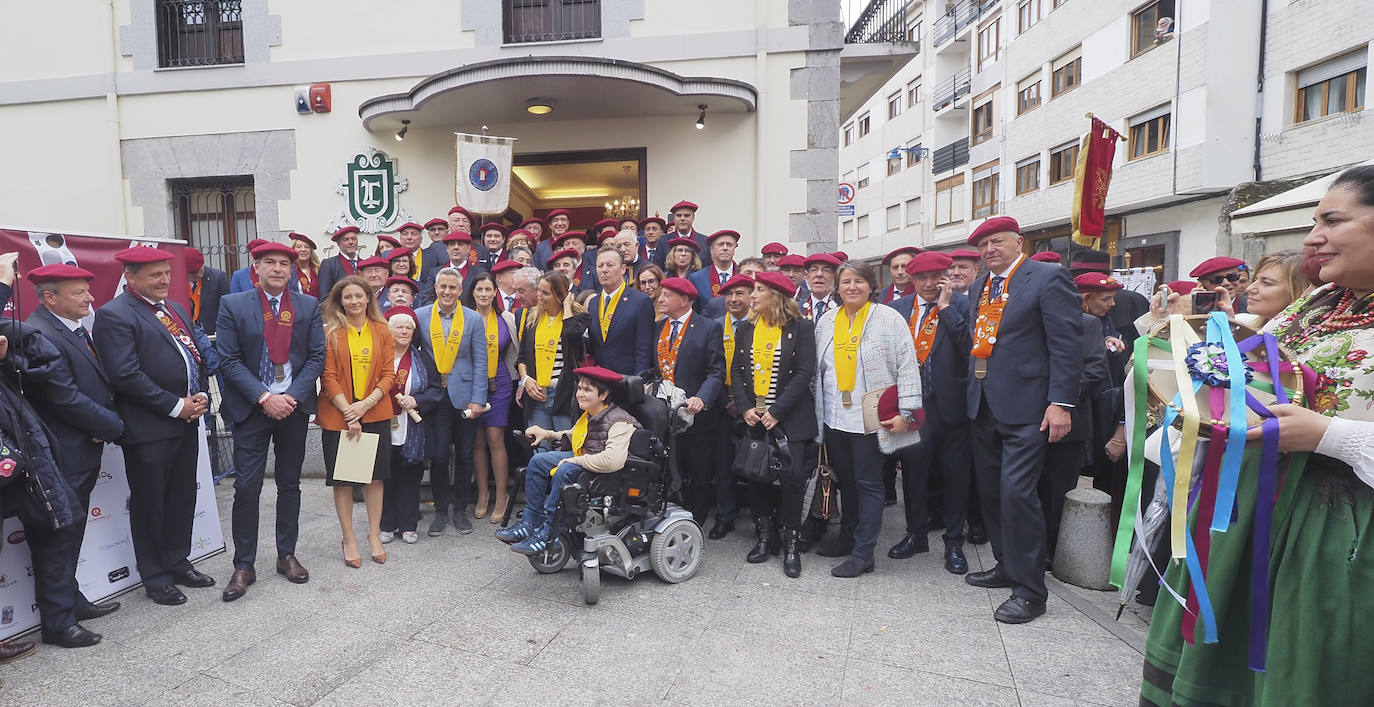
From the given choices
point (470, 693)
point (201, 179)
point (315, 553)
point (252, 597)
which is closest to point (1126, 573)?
point (470, 693)

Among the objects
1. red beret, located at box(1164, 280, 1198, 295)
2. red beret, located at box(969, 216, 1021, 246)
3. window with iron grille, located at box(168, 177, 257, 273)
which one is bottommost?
red beret, located at box(1164, 280, 1198, 295)

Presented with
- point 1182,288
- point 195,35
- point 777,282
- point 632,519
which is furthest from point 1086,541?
point 195,35

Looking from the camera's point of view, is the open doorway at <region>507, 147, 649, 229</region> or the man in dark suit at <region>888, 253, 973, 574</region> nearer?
the man in dark suit at <region>888, 253, 973, 574</region>

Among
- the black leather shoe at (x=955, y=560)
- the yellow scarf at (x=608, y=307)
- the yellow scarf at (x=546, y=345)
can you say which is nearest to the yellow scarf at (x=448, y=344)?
the yellow scarf at (x=546, y=345)

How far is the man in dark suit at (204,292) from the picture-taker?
275 inches

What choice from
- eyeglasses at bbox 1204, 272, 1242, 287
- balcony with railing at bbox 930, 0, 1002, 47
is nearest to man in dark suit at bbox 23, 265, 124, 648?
eyeglasses at bbox 1204, 272, 1242, 287

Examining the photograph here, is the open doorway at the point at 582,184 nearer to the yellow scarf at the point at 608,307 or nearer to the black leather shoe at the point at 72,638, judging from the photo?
the yellow scarf at the point at 608,307

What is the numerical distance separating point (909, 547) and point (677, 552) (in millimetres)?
1734

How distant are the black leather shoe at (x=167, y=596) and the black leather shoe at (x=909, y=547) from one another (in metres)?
4.50

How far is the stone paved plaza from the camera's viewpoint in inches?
124

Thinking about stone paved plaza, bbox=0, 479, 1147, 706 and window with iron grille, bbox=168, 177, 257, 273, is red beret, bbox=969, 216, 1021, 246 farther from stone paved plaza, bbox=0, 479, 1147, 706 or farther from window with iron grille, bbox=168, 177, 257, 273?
window with iron grille, bbox=168, 177, 257, 273

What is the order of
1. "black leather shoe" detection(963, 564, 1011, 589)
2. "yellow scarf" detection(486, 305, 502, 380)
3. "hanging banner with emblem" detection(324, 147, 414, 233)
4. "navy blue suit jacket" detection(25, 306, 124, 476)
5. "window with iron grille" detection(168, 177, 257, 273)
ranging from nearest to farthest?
1. "navy blue suit jacket" detection(25, 306, 124, 476)
2. "black leather shoe" detection(963, 564, 1011, 589)
3. "yellow scarf" detection(486, 305, 502, 380)
4. "hanging banner with emblem" detection(324, 147, 414, 233)
5. "window with iron grille" detection(168, 177, 257, 273)

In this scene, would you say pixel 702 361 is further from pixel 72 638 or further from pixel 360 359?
pixel 72 638

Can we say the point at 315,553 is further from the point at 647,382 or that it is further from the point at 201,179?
the point at 201,179
